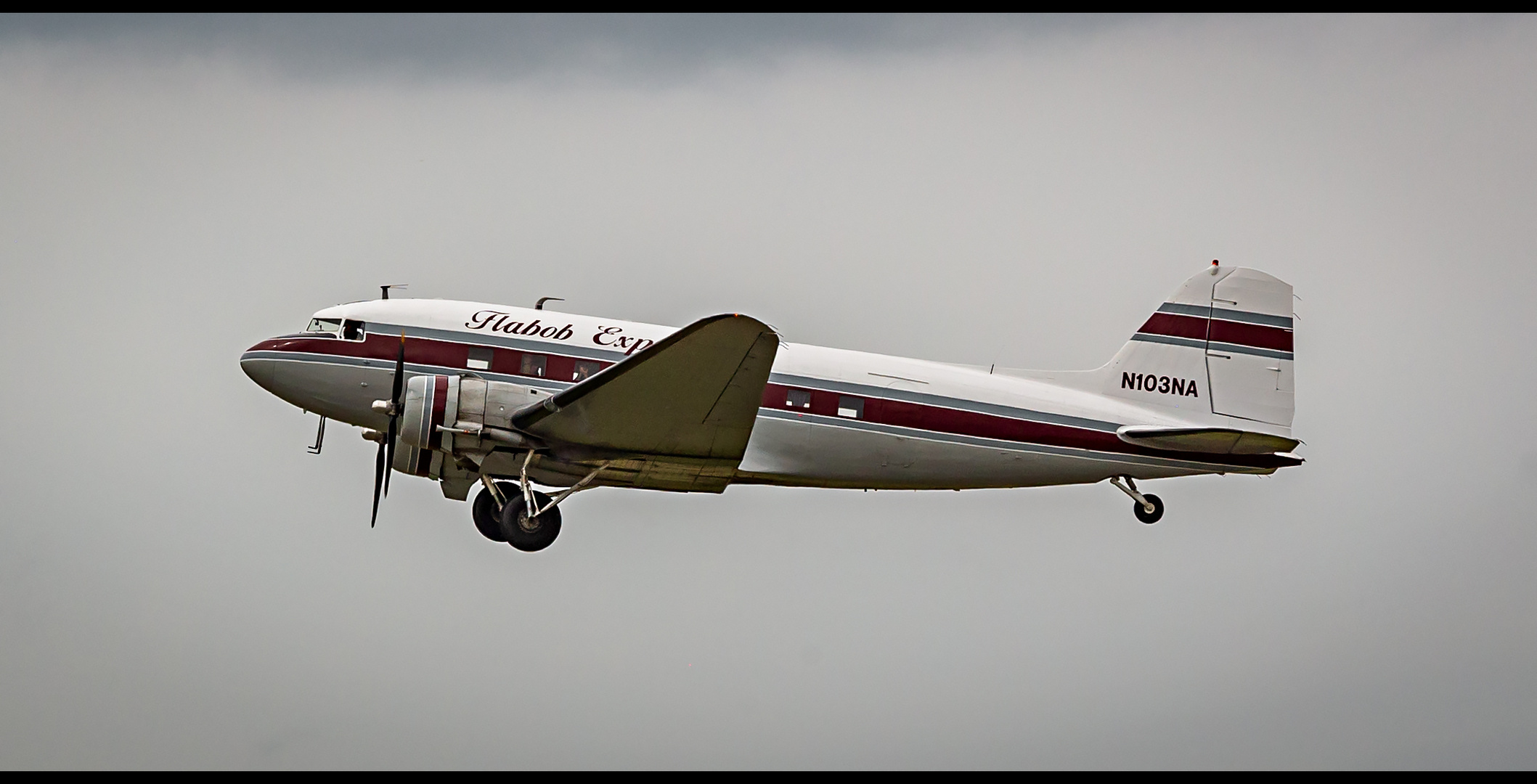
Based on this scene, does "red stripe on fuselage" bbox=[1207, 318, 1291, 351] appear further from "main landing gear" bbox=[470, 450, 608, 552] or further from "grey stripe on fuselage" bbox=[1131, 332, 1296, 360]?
"main landing gear" bbox=[470, 450, 608, 552]

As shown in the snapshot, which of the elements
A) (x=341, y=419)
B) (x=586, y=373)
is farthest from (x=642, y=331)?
(x=341, y=419)

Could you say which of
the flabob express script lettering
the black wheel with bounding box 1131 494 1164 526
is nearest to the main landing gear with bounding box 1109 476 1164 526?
the black wheel with bounding box 1131 494 1164 526

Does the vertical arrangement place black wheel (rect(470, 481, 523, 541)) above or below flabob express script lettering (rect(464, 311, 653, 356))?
below

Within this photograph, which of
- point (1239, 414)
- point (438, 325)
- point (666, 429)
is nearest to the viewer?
point (666, 429)

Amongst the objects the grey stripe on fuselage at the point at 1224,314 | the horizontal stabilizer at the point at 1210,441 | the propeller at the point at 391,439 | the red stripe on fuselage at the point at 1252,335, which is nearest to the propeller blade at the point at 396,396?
the propeller at the point at 391,439

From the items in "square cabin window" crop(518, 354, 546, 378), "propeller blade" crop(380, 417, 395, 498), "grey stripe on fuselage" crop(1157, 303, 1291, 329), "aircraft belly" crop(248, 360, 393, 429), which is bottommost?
"propeller blade" crop(380, 417, 395, 498)

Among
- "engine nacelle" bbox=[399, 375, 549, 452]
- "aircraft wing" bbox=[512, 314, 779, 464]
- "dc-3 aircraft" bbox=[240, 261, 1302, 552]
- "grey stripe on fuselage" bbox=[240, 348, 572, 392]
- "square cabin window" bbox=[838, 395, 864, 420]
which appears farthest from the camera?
"square cabin window" bbox=[838, 395, 864, 420]

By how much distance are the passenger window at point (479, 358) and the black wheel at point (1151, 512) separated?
8635 millimetres

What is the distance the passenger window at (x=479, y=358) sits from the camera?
17.2m

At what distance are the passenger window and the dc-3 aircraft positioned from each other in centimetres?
2

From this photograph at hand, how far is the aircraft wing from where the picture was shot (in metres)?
15.0

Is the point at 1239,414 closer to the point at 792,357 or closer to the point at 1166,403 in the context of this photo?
the point at 1166,403

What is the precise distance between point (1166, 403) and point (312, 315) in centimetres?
1134

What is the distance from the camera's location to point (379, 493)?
18.1m
